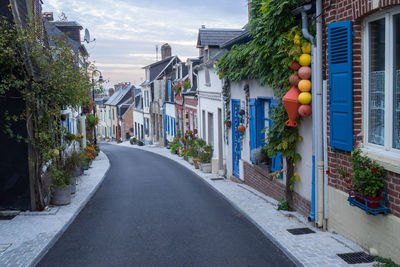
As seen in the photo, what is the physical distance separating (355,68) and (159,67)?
32.8 meters

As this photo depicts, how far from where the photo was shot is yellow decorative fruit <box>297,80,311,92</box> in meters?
7.09

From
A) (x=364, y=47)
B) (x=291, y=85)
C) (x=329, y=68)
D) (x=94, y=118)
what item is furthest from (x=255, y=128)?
(x=94, y=118)

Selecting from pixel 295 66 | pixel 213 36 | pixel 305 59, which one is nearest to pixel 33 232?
pixel 295 66

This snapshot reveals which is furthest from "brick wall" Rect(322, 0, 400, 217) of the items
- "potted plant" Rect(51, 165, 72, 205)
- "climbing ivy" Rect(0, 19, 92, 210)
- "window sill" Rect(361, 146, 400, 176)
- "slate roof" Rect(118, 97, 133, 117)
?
"slate roof" Rect(118, 97, 133, 117)

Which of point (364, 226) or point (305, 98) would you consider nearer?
point (364, 226)

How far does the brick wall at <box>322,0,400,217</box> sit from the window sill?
0.37 ft

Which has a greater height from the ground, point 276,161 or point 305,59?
point 305,59

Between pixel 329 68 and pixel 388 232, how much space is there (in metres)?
2.60

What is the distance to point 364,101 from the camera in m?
5.78

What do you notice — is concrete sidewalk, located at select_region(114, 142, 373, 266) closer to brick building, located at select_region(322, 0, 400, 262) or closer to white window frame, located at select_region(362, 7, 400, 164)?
brick building, located at select_region(322, 0, 400, 262)

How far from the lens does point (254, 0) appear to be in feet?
30.1

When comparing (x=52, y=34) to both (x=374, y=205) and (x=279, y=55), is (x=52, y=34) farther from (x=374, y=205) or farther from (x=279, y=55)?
(x=374, y=205)

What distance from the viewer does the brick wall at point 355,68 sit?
5082mm

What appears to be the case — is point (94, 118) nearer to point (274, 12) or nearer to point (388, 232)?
point (274, 12)
